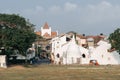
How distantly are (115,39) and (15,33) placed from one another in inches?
865

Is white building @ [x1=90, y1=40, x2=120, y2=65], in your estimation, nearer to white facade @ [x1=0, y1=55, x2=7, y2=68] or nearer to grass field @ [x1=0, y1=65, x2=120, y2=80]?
white facade @ [x1=0, y1=55, x2=7, y2=68]

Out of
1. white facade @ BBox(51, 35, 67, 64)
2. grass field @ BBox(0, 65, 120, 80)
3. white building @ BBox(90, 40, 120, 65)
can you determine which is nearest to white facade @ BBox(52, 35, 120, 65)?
white building @ BBox(90, 40, 120, 65)

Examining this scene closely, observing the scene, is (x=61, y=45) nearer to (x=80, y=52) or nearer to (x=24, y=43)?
(x=80, y=52)

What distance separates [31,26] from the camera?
93.4 metres

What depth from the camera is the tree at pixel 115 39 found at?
316 feet

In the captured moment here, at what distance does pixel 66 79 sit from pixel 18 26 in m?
47.1

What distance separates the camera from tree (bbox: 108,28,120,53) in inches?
3797

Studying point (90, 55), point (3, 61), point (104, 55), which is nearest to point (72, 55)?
point (90, 55)

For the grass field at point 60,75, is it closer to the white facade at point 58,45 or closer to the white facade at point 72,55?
the white facade at point 72,55

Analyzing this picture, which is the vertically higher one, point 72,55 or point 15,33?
point 15,33

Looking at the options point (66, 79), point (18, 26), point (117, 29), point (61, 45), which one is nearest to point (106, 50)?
point (117, 29)

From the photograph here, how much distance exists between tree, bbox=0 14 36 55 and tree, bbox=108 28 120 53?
16.7m

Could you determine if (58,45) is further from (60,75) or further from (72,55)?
(60,75)

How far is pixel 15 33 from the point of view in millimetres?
86312
